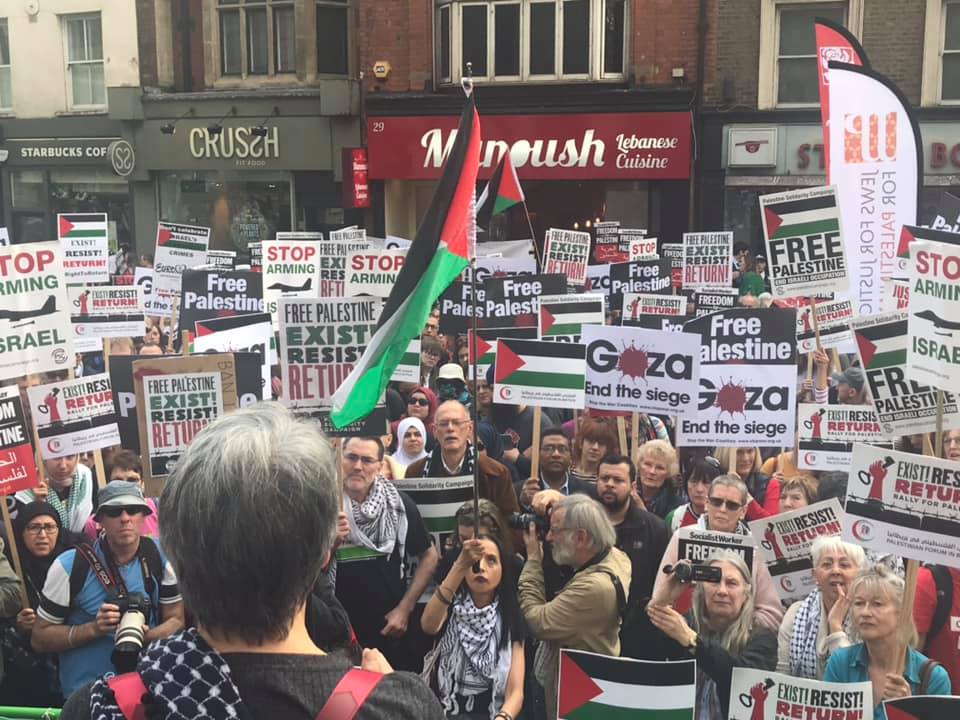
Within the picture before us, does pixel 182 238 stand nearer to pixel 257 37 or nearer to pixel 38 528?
pixel 38 528

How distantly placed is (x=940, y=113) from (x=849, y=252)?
11325 millimetres

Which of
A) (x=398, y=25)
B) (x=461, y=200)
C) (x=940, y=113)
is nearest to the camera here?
(x=461, y=200)

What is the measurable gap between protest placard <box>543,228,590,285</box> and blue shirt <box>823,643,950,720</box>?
9184 millimetres

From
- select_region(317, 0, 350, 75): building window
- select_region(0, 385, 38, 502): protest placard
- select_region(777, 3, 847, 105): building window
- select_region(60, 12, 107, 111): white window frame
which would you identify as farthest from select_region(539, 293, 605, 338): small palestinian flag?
select_region(60, 12, 107, 111): white window frame

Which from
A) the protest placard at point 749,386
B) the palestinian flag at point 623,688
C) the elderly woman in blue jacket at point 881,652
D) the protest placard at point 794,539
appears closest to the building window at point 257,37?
the protest placard at point 749,386

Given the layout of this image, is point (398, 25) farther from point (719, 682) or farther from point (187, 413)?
point (719, 682)

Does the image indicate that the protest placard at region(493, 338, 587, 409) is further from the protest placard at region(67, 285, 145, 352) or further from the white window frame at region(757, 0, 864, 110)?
the white window frame at region(757, 0, 864, 110)

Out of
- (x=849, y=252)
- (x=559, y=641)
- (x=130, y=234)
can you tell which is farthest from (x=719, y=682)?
(x=130, y=234)

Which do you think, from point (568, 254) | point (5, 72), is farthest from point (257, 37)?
point (568, 254)

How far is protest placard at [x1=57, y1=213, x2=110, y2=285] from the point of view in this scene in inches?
476

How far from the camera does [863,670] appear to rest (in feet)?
13.7

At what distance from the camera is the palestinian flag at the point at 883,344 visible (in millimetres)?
5359

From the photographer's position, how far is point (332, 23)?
73.7ft

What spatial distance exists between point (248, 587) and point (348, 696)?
24 cm
